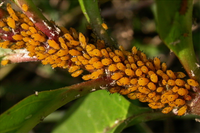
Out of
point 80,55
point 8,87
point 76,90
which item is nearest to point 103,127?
point 76,90

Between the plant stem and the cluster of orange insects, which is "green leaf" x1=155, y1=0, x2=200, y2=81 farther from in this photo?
the plant stem

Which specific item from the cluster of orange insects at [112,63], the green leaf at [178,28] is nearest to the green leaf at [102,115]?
the cluster of orange insects at [112,63]

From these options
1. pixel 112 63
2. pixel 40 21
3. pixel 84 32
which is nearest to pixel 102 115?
pixel 112 63

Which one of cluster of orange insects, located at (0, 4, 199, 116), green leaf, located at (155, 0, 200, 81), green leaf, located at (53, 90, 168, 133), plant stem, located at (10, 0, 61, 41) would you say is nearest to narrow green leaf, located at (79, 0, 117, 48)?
cluster of orange insects, located at (0, 4, 199, 116)

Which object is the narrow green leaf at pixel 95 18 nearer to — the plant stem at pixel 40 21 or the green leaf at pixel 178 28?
the plant stem at pixel 40 21

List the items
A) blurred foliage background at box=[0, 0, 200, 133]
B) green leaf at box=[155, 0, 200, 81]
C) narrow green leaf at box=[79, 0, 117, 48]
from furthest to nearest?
1. blurred foliage background at box=[0, 0, 200, 133]
2. narrow green leaf at box=[79, 0, 117, 48]
3. green leaf at box=[155, 0, 200, 81]
